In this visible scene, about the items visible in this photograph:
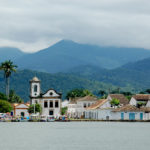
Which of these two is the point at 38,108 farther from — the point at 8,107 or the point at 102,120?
the point at 102,120

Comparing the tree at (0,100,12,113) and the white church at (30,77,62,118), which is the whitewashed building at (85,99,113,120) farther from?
the tree at (0,100,12,113)

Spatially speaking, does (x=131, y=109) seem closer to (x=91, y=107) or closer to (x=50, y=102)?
(x=91, y=107)

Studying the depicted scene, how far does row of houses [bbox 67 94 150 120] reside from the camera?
14875 centimetres

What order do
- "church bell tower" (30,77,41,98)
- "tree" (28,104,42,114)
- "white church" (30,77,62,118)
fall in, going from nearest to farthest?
1. "tree" (28,104,42,114)
2. "white church" (30,77,62,118)
3. "church bell tower" (30,77,41,98)

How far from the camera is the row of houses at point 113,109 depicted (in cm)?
14875

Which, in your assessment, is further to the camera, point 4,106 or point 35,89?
point 35,89

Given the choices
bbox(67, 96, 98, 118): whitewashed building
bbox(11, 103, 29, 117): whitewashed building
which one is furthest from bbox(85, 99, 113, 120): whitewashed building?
bbox(11, 103, 29, 117): whitewashed building

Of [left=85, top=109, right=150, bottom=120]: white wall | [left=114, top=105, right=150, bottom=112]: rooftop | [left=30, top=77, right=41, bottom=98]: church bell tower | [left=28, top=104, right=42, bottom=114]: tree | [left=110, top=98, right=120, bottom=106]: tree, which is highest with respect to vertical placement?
[left=30, top=77, right=41, bottom=98]: church bell tower

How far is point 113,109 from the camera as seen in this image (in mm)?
153250

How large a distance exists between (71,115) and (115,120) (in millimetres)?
42632

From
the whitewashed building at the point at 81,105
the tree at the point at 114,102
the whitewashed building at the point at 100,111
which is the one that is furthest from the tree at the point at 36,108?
the tree at the point at 114,102

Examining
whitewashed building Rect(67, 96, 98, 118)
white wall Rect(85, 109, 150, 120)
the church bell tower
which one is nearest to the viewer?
white wall Rect(85, 109, 150, 120)

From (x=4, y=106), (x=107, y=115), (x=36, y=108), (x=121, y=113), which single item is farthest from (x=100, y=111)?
(x=4, y=106)

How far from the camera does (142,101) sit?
16688 cm
